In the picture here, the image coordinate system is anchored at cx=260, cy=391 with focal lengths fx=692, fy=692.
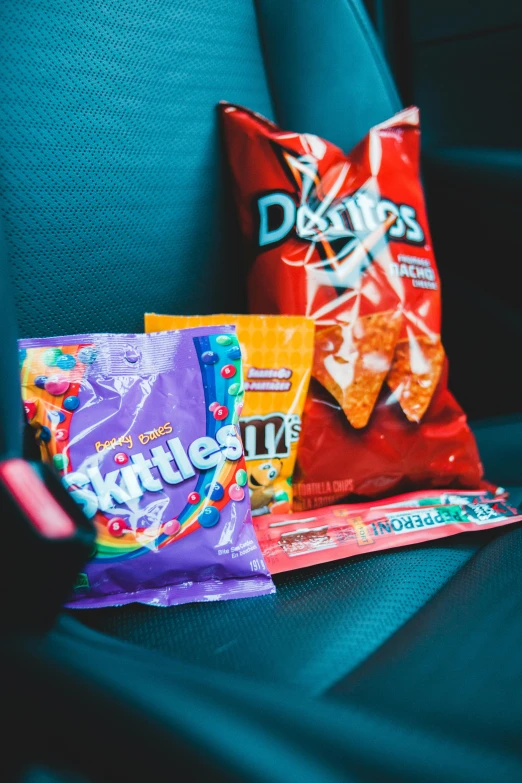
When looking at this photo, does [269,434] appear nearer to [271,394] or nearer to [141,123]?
[271,394]

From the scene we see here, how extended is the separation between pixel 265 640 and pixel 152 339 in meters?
0.32

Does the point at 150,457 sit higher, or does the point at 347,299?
the point at 347,299

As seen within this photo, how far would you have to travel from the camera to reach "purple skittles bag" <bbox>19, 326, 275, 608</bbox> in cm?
64

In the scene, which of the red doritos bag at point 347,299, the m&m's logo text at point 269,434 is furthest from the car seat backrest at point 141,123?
the m&m's logo text at point 269,434

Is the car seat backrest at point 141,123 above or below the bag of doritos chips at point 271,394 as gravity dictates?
above

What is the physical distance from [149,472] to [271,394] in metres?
0.20

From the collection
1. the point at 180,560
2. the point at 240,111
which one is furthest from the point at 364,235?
the point at 180,560

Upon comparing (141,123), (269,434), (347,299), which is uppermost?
(141,123)

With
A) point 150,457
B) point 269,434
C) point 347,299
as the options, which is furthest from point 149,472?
point 347,299

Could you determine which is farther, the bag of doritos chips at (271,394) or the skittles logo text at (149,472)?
the bag of doritos chips at (271,394)

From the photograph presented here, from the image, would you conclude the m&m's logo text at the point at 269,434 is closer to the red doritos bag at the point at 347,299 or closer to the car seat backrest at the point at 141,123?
the red doritos bag at the point at 347,299

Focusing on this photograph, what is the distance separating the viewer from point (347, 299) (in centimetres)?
83

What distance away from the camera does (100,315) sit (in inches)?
29.8

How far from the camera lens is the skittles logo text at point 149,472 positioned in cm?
63
